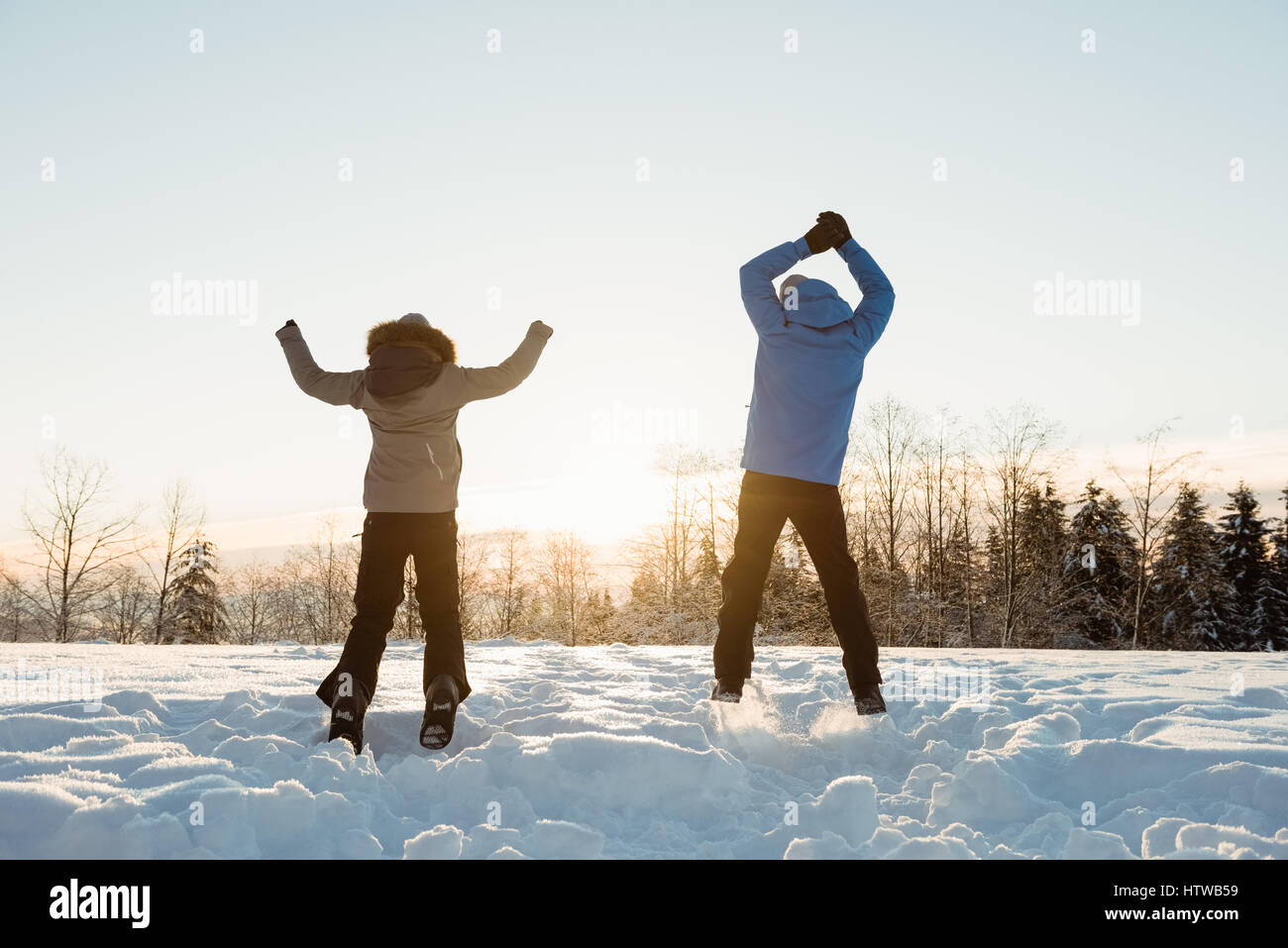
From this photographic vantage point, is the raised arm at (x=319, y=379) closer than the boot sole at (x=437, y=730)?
No

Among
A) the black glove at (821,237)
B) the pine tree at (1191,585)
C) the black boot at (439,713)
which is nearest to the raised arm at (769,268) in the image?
the black glove at (821,237)

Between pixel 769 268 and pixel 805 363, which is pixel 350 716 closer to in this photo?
pixel 805 363

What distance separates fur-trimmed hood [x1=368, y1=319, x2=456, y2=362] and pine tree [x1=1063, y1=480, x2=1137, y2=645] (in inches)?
1499

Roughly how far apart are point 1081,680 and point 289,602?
45.2 m

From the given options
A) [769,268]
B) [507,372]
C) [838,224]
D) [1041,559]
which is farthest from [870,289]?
[1041,559]

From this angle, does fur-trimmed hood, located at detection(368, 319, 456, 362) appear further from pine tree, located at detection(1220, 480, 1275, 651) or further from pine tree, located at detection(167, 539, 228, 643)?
pine tree, located at detection(1220, 480, 1275, 651)

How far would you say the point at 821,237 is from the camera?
150 inches

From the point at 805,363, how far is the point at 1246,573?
43.8 m

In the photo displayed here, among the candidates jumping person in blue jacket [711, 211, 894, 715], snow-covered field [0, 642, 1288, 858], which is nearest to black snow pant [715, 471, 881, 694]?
jumping person in blue jacket [711, 211, 894, 715]

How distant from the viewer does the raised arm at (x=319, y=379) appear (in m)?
3.45

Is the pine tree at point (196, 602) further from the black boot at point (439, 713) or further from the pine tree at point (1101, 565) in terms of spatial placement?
the pine tree at point (1101, 565)

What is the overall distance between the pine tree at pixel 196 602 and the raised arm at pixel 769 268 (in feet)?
129

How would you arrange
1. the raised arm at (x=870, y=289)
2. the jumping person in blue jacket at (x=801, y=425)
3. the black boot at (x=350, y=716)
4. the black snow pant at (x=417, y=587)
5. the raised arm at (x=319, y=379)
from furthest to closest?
the raised arm at (x=870, y=289) → the jumping person in blue jacket at (x=801, y=425) → the raised arm at (x=319, y=379) → the black snow pant at (x=417, y=587) → the black boot at (x=350, y=716)

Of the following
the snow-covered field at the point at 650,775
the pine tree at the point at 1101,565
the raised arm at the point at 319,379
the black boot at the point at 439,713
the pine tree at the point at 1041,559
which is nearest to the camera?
the snow-covered field at the point at 650,775
